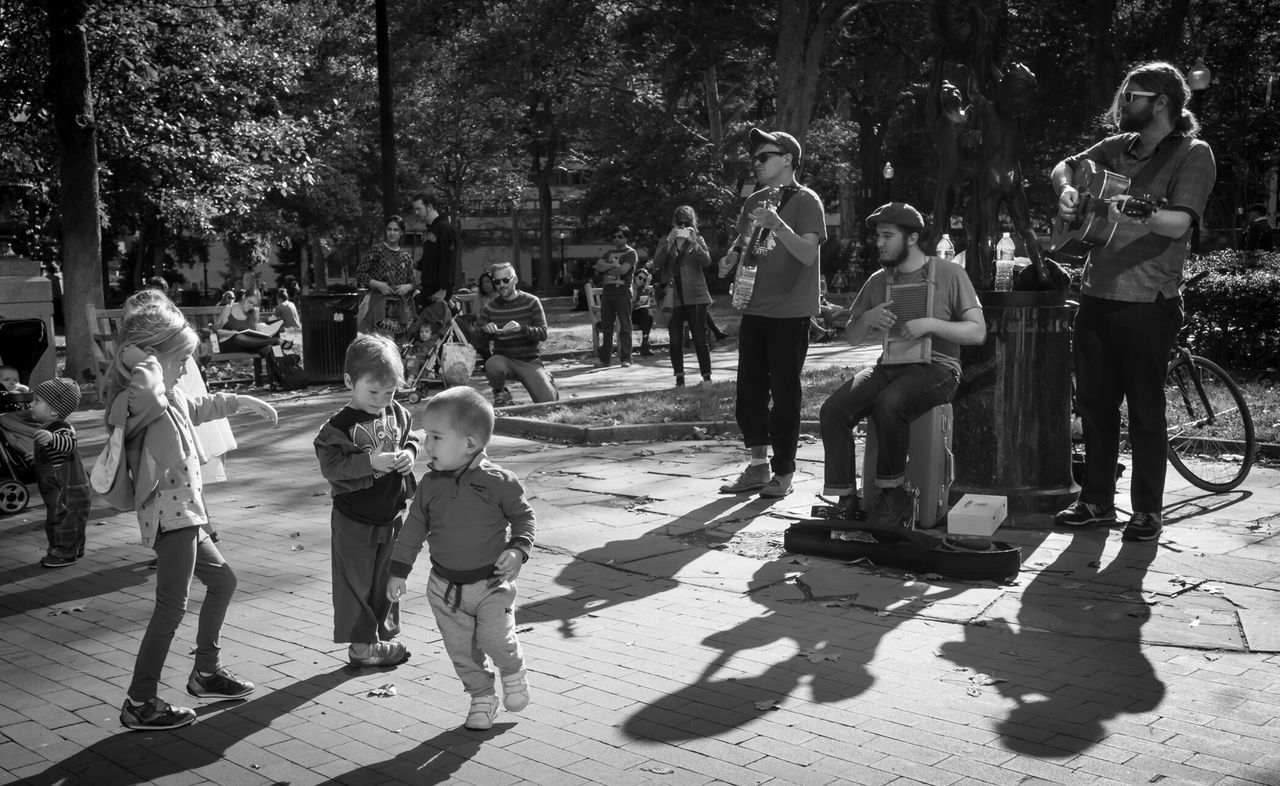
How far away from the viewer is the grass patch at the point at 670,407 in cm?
1141

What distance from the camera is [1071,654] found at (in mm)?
5098

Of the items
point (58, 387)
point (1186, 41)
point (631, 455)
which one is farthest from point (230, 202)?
point (1186, 41)

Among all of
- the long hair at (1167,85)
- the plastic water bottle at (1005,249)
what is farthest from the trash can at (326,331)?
the long hair at (1167,85)

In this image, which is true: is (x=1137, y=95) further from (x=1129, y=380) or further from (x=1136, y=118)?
(x=1129, y=380)

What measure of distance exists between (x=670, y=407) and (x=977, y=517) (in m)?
5.66

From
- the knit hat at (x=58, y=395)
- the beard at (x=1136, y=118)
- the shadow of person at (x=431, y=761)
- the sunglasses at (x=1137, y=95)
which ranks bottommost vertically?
the shadow of person at (x=431, y=761)

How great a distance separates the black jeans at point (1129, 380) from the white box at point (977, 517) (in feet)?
2.46

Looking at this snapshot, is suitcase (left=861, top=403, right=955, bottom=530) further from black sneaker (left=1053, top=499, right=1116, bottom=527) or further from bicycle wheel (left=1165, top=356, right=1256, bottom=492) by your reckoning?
bicycle wheel (left=1165, top=356, right=1256, bottom=492)

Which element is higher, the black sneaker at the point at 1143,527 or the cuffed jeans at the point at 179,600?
the cuffed jeans at the point at 179,600

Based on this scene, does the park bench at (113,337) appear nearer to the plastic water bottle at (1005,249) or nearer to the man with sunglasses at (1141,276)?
the plastic water bottle at (1005,249)

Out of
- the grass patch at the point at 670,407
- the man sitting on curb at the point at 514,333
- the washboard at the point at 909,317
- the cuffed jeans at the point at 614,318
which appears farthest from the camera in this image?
the cuffed jeans at the point at 614,318

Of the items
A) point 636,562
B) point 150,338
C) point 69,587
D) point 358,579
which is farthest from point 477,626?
point 69,587

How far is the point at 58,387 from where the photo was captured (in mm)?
7102

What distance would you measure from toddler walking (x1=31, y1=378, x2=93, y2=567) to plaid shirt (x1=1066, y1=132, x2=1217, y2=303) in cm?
536
